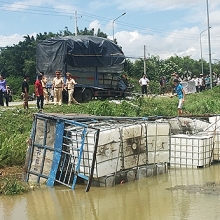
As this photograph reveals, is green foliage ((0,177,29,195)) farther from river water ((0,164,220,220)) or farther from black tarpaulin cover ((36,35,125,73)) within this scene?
black tarpaulin cover ((36,35,125,73))

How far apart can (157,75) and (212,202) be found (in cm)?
4246

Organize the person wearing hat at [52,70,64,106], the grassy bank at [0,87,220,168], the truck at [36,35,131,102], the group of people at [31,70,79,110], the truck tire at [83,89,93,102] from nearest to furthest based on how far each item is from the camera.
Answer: the grassy bank at [0,87,220,168]
the group of people at [31,70,79,110]
the person wearing hat at [52,70,64,106]
the truck at [36,35,131,102]
the truck tire at [83,89,93,102]

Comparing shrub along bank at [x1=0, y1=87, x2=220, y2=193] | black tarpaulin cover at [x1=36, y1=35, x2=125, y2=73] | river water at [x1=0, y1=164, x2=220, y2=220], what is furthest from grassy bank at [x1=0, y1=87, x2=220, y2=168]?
black tarpaulin cover at [x1=36, y1=35, x2=125, y2=73]

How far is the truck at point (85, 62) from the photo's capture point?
21569 millimetres

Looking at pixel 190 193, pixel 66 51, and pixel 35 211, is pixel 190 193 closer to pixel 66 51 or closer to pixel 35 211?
pixel 35 211

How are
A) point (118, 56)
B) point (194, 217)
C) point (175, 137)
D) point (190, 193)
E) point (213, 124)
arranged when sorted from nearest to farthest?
point (194, 217)
point (190, 193)
point (175, 137)
point (213, 124)
point (118, 56)

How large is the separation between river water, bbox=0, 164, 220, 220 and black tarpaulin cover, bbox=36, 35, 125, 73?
13700 mm

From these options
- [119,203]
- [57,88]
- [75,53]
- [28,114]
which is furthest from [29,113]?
[119,203]

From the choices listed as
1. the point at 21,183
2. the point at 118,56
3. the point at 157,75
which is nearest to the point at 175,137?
the point at 21,183

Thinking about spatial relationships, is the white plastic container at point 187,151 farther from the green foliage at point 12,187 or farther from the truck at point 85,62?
the truck at point 85,62

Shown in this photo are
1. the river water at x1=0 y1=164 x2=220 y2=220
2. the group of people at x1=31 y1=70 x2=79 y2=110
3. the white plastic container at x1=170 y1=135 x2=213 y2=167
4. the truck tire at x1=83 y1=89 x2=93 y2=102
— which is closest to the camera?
the river water at x1=0 y1=164 x2=220 y2=220

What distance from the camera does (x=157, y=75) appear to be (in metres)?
48.9

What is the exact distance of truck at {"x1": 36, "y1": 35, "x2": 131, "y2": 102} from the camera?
70.8ft

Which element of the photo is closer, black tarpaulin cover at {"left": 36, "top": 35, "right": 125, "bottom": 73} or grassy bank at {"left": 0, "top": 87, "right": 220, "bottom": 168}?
grassy bank at {"left": 0, "top": 87, "right": 220, "bottom": 168}
